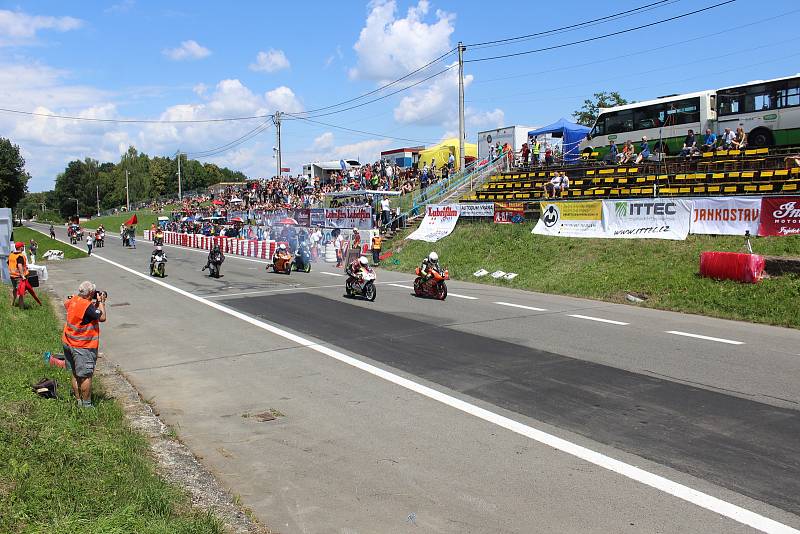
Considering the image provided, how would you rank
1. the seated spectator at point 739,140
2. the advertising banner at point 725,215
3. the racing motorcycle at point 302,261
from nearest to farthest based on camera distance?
the advertising banner at point 725,215 → the seated spectator at point 739,140 → the racing motorcycle at point 302,261

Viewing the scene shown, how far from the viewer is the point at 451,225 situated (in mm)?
29828

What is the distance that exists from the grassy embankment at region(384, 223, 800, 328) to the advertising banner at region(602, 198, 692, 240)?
0.96ft

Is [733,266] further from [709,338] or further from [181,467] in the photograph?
[181,467]

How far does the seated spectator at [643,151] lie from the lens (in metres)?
26.3

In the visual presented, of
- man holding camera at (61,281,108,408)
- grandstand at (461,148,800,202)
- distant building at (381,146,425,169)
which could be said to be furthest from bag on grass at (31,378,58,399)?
distant building at (381,146,425,169)

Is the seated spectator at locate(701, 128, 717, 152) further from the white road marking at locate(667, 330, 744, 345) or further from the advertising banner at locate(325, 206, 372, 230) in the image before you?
the advertising banner at locate(325, 206, 372, 230)

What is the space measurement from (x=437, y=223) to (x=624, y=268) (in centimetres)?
1265

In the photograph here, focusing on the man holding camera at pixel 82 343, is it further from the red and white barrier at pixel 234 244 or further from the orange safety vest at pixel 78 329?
the red and white barrier at pixel 234 244

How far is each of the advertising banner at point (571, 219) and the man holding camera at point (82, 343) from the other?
18.3 metres

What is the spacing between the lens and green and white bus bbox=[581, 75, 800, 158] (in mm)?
23125

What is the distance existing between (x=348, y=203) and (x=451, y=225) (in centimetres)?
922

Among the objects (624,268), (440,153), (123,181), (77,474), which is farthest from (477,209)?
(123,181)

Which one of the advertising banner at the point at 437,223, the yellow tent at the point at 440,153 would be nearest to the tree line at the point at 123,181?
the yellow tent at the point at 440,153

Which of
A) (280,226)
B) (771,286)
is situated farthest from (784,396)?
(280,226)
